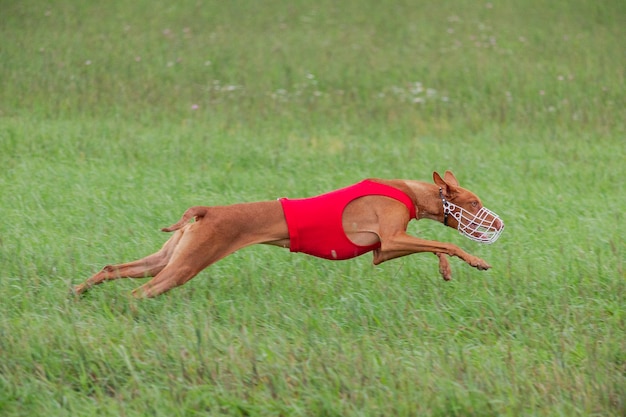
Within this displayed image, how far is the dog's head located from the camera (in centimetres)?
655

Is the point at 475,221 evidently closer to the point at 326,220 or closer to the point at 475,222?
the point at 475,222

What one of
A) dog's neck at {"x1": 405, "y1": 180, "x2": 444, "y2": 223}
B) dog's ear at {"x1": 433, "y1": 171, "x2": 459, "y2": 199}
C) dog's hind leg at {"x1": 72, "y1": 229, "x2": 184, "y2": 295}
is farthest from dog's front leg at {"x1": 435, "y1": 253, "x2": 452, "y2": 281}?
dog's hind leg at {"x1": 72, "y1": 229, "x2": 184, "y2": 295}

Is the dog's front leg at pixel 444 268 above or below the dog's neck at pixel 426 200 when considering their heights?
below

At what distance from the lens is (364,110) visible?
13781mm

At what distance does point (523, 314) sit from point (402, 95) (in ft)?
27.2

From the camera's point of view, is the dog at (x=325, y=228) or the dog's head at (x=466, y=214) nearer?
the dog at (x=325, y=228)

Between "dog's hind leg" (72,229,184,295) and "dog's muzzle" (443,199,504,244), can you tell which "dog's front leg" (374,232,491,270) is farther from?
"dog's hind leg" (72,229,184,295)

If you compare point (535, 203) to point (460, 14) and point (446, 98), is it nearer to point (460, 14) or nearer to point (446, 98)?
point (446, 98)

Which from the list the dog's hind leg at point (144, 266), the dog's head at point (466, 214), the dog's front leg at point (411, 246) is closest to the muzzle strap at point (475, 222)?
the dog's head at point (466, 214)

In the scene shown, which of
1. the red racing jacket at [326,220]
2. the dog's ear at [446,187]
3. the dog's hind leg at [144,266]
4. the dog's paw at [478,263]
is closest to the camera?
the dog's paw at [478,263]

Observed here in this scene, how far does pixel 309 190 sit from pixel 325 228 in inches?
134

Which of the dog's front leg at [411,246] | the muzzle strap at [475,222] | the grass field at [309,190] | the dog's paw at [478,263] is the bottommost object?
the grass field at [309,190]

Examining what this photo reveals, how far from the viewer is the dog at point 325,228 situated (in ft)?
20.6

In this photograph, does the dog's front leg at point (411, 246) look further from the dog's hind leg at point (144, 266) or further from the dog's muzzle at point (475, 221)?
the dog's hind leg at point (144, 266)
